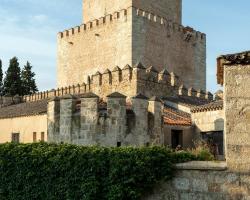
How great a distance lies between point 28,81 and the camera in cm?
4403

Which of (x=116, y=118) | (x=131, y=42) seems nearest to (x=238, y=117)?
(x=116, y=118)

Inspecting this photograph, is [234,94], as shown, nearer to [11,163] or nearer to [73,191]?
[73,191]

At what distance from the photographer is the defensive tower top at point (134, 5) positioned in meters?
28.5

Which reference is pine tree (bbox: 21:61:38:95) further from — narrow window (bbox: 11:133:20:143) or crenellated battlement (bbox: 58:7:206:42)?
narrow window (bbox: 11:133:20:143)

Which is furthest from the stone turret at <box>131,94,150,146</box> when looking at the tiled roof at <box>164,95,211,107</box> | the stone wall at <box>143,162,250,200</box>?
the stone wall at <box>143,162,250,200</box>

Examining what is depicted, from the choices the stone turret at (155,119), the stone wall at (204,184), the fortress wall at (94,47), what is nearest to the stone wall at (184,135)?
the stone turret at (155,119)

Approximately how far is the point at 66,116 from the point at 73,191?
6.04 metres

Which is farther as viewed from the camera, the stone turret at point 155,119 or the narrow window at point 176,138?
the narrow window at point 176,138

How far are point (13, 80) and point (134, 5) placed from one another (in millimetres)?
18953

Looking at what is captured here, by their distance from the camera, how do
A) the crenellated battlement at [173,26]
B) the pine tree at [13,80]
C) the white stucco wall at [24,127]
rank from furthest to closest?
the pine tree at [13,80]
the crenellated battlement at [173,26]
the white stucco wall at [24,127]

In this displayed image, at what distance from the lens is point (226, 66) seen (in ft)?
27.5

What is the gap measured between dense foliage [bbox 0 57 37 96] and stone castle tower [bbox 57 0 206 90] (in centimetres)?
1114

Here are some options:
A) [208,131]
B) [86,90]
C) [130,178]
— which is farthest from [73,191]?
[86,90]

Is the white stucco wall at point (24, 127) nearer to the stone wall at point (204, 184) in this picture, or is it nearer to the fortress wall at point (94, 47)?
the fortress wall at point (94, 47)
